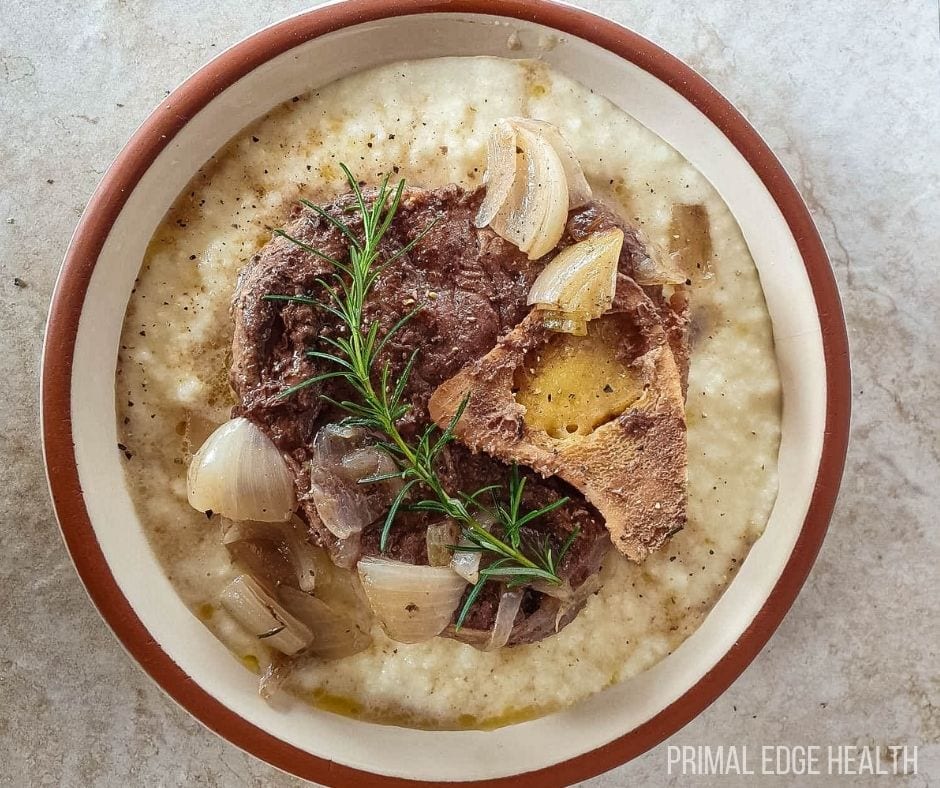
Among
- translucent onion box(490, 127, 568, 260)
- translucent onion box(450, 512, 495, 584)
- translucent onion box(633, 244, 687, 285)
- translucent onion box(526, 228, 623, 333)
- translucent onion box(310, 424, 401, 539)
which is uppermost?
translucent onion box(490, 127, 568, 260)

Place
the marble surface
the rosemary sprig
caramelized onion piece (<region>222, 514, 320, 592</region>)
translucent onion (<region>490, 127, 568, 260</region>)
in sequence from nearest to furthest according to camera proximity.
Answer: the rosemary sprig, translucent onion (<region>490, 127, 568, 260</region>), caramelized onion piece (<region>222, 514, 320, 592</region>), the marble surface

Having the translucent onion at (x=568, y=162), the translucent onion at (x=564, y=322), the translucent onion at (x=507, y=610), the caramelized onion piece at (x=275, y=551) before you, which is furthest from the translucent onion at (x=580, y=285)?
the caramelized onion piece at (x=275, y=551)

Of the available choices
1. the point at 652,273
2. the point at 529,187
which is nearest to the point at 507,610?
the point at 652,273

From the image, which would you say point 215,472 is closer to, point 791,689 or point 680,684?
point 680,684

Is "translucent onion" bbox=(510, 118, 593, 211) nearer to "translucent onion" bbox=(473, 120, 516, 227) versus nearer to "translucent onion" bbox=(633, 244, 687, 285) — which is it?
"translucent onion" bbox=(473, 120, 516, 227)

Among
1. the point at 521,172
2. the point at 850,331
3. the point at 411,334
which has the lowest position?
the point at 411,334

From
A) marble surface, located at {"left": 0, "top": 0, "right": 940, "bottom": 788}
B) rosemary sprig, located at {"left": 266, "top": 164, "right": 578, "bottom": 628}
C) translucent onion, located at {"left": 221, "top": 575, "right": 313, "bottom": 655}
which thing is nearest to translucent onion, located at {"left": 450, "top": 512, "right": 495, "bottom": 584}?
rosemary sprig, located at {"left": 266, "top": 164, "right": 578, "bottom": 628}

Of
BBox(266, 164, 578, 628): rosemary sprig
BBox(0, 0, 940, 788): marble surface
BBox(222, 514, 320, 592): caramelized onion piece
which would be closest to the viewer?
BBox(266, 164, 578, 628): rosemary sprig

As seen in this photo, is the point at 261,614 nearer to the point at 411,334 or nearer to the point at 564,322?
the point at 411,334
